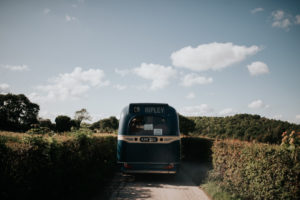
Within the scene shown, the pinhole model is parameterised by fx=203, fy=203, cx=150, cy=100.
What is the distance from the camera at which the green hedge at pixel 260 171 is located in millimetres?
4426

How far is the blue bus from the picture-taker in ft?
24.7

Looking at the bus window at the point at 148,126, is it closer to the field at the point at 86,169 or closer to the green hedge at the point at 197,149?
the field at the point at 86,169

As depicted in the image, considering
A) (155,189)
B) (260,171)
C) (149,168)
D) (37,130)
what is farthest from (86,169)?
(260,171)

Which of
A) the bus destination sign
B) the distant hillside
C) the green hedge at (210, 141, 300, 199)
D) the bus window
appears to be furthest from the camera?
the distant hillside

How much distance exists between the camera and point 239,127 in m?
44.9

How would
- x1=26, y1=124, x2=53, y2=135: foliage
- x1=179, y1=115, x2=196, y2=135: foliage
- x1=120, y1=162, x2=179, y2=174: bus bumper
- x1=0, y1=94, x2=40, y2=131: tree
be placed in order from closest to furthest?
x1=26, y1=124, x2=53, y2=135: foliage → x1=120, y1=162, x2=179, y2=174: bus bumper → x1=179, y1=115, x2=196, y2=135: foliage → x1=0, y1=94, x2=40, y2=131: tree

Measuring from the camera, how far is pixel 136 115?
7848 mm

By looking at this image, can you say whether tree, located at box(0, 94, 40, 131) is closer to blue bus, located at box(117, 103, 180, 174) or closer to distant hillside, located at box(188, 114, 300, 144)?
distant hillside, located at box(188, 114, 300, 144)

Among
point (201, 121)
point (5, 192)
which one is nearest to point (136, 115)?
point (5, 192)

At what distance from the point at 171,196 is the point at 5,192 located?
14.7ft

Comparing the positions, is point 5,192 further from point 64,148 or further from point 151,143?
point 151,143

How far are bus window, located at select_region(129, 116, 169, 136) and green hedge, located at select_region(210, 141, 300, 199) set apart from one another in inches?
94.6

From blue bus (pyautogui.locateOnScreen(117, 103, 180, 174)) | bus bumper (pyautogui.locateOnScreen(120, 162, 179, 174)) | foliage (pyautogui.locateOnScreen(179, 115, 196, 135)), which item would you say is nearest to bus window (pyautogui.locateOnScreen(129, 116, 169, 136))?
blue bus (pyautogui.locateOnScreen(117, 103, 180, 174))

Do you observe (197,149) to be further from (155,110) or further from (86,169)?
(86,169)
